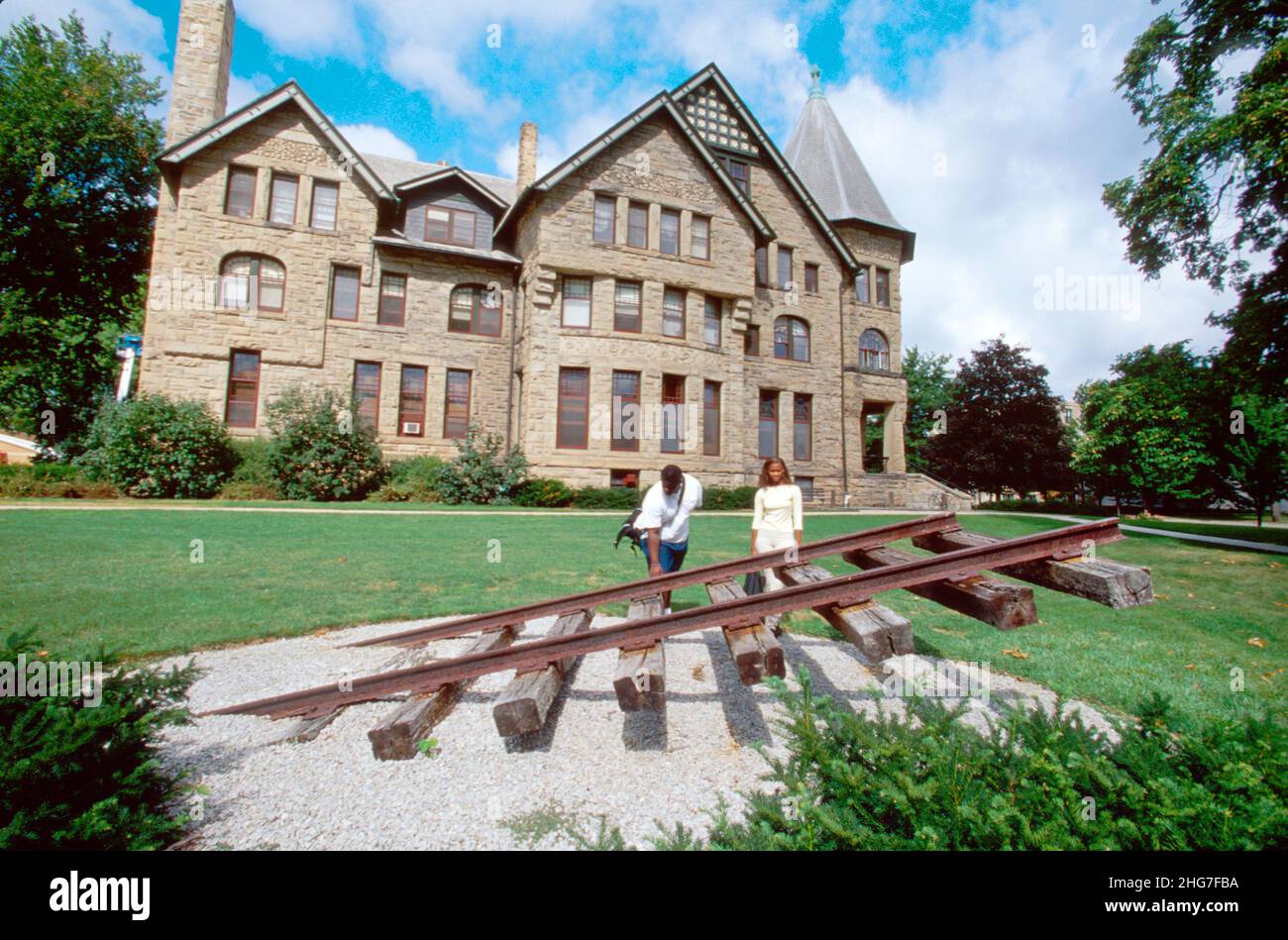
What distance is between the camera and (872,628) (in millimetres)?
2711

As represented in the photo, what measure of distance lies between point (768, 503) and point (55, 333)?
122 feet

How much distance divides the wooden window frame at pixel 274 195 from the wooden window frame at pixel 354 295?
2.18m

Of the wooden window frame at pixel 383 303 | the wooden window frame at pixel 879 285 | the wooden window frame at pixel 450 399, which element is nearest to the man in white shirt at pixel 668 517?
the wooden window frame at pixel 450 399

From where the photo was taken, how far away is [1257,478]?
55.6 feet

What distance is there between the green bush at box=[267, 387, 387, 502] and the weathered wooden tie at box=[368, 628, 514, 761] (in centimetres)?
1850

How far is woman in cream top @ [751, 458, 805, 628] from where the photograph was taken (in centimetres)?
641

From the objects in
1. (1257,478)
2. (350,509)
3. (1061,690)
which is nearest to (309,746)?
(1061,690)

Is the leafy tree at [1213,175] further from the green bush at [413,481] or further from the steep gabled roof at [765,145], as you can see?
the green bush at [413,481]

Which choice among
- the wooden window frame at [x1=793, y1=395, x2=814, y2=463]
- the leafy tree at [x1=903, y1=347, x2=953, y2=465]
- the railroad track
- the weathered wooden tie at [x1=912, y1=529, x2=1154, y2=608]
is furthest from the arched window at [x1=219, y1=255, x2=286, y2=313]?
the leafy tree at [x1=903, y1=347, x2=953, y2=465]

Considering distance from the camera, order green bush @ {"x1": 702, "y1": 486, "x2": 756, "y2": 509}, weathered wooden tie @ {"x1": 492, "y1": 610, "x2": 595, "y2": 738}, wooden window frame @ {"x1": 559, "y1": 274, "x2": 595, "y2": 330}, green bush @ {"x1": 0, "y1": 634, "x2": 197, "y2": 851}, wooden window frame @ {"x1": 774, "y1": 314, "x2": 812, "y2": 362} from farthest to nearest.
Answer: wooden window frame @ {"x1": 774, "y1": 314, "x2": 812, "y2": 362}
green bush @ {"x1": 702, "y1": 486, "x2": 756, "y2": 509}
wooden window frame @ {"x1": 559, "y1": 274, "x2": 595, "y2": 330}
weathered wooden tie @ {"x1": 492, "y1": 610, "x2": 595, "y2": 738}
green bush @ {"x1": 0, "y1": 634, "x2": 197, "y2": 851}

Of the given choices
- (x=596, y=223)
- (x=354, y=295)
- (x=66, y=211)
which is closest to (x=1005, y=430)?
(x=596, y=223)

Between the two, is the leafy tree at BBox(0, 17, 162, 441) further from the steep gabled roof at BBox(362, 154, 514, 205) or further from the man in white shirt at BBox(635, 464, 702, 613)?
the man in white shirt at BBox(635, 464, 702, 613)

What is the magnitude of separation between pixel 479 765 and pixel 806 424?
2580 cm
